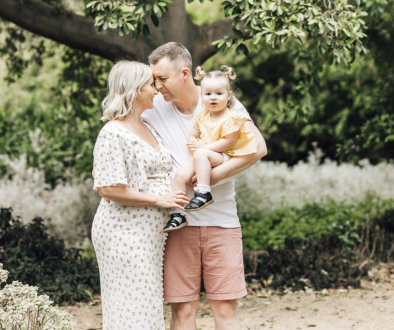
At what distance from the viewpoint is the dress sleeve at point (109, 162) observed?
2984mm

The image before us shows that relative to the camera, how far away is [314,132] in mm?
11383

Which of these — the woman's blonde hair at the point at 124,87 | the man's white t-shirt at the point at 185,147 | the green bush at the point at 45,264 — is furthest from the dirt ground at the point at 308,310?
the woman's blonde hair at the point at 124,87

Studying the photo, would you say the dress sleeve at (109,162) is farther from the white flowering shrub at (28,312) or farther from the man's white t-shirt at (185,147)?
the white flowering shrub at (28,312)

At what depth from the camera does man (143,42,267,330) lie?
3.31m

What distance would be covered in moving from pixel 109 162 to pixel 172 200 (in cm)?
38

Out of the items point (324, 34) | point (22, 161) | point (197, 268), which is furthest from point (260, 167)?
point (197, 268)

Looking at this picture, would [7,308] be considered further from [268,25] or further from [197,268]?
[268,25]

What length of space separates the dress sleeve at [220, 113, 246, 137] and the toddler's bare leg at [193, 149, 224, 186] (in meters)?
0.13

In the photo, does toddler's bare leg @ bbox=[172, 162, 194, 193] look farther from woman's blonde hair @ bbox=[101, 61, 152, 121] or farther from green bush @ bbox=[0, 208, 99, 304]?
green bush @ bbox=[0, 208, 99, 304]

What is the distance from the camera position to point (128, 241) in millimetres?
3082

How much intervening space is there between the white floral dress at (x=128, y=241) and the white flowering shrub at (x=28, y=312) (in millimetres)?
281

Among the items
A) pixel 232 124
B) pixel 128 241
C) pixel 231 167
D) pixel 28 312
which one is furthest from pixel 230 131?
pixel 28 312

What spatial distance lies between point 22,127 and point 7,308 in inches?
307

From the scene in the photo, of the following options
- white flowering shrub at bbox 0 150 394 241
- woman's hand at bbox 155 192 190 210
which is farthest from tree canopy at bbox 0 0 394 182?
woman's hand at bbox 155 192 190 210
